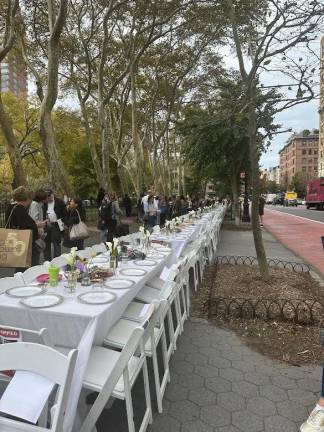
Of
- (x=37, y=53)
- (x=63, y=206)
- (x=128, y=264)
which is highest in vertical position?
(x=37, y=53)

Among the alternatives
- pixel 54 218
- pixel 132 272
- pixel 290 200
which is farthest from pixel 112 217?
pixel 290 200

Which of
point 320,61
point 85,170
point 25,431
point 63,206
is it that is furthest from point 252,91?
point 85,170

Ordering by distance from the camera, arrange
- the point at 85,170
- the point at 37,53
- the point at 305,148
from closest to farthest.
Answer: the point at 37,53 → the point at 85,170 → the point at 305,148

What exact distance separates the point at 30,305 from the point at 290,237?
1406 cm

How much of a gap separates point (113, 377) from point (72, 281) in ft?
5.30

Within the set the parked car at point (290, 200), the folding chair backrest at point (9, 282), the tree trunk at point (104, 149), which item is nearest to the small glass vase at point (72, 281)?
the folding chair backrest at point (9, 282)

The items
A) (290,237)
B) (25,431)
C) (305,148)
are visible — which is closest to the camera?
(25,431)

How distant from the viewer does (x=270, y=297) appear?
5.82 metres

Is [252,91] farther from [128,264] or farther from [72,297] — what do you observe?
[72,297]

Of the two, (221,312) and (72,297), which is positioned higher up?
(72,297)

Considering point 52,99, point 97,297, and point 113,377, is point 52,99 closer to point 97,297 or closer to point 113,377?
point 97,297

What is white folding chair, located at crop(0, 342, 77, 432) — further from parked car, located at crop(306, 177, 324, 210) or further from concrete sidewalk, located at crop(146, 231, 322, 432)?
parked car, located at crop(306, 177, 324, 210)

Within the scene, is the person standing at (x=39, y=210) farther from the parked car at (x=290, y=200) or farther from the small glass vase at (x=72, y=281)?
the parked car at (x=290, y=200)

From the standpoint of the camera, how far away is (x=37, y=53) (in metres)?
18.9
